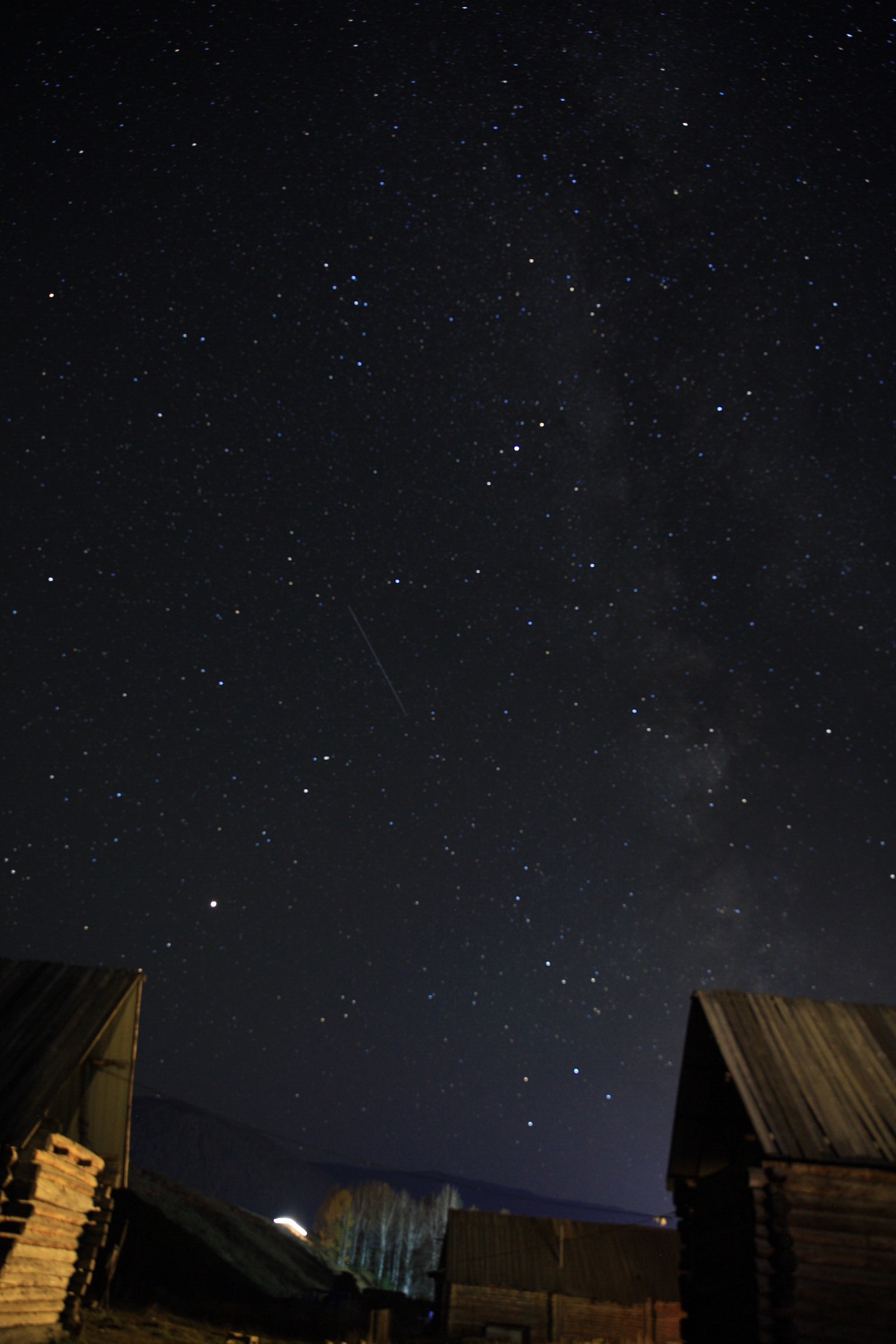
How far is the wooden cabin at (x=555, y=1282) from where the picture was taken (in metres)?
25.7

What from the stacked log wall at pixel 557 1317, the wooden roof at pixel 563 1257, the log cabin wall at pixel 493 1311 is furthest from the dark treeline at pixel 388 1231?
the stacked log wall at pixel 557 1317

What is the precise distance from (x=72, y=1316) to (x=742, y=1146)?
1254cm

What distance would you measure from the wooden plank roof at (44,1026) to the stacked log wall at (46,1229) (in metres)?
0.63

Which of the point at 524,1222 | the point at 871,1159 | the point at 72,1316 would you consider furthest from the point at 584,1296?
the point at 871,1159

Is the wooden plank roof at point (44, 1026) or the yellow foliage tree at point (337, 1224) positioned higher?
the wooden plank roof at point (44, 1026)

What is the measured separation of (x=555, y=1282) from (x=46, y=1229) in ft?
65.7

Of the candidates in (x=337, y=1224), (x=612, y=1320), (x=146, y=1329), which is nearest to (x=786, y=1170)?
(x=146, y=1329)

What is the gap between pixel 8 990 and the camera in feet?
48.2

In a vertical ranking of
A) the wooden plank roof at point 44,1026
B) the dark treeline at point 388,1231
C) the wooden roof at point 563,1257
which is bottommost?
the dark treeline at point 388,1231

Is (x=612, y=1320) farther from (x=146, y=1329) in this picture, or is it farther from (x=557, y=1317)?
(x=146, y=1329)

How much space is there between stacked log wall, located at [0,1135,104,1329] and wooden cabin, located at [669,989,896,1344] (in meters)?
10.8

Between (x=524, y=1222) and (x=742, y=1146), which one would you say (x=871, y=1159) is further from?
(x=524, y=1222)

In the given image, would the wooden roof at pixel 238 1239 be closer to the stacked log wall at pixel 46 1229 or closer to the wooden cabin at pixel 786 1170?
the stacked log wall at pixel 46 1229

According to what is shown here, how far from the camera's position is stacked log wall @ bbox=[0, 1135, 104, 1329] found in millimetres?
12227
